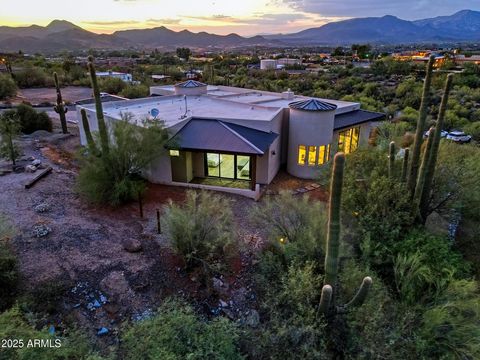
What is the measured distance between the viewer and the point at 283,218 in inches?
510

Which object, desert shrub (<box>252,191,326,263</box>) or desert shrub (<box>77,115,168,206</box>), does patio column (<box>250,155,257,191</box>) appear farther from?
desert shrub (<box>77,115,168,206</box>)

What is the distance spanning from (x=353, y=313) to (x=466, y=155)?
476 inches

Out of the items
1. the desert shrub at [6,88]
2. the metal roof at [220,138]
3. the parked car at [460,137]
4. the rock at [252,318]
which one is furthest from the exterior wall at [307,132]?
the desert shrub at [6,88]

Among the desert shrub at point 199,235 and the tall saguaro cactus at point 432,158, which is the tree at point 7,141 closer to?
the desert shrub at point 199,235

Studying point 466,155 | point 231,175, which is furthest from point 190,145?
point 466,155

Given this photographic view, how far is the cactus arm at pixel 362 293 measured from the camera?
9016mm

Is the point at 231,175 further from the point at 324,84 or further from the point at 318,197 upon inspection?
the point at 324,84

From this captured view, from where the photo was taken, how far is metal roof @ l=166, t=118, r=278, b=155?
1773 centimetres

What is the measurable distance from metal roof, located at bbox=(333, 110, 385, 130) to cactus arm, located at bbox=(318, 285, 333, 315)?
15633 millimetres

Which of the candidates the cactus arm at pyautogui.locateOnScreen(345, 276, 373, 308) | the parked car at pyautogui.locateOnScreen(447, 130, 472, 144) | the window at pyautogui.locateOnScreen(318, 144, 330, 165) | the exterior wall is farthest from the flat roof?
the parked car at pyautogui.locateOnScreen(447, 130, 472, 144)

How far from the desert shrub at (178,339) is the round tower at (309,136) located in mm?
14232

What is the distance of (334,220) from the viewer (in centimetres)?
928

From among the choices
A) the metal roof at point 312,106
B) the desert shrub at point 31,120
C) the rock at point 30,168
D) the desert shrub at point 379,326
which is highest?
the metal roof at point 312,106

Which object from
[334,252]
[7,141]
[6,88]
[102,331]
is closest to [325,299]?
[334,252]
